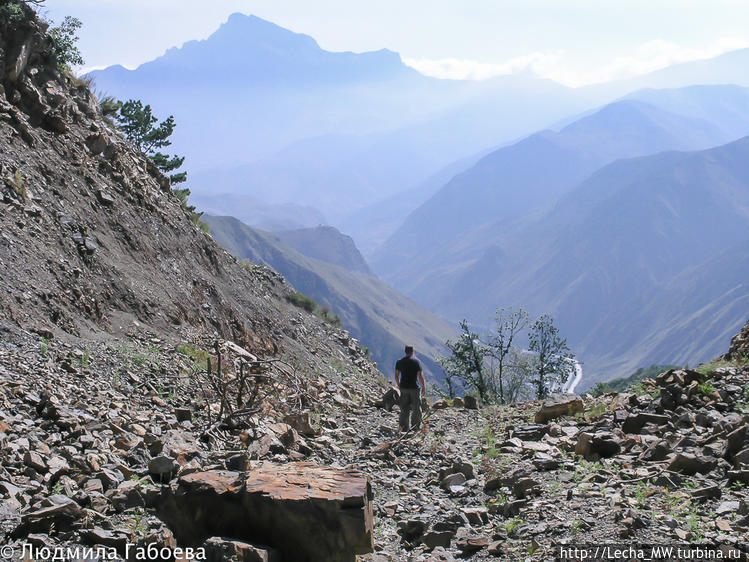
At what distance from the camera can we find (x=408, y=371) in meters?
12.4

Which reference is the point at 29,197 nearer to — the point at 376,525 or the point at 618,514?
the point at 376,525

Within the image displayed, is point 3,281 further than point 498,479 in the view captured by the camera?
Yes

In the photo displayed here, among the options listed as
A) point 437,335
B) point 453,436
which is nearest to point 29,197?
point 453,436

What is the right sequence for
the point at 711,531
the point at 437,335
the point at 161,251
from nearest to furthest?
the point at 711,531
the point at 161,251
the point at 437,335

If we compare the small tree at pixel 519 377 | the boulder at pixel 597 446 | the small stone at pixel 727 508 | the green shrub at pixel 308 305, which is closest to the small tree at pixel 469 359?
the small tree at pixel 519 377

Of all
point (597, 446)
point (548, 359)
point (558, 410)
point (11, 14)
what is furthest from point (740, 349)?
point (11, 14)

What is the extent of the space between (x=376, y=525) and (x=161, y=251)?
14.4 m

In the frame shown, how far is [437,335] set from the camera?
173 meters

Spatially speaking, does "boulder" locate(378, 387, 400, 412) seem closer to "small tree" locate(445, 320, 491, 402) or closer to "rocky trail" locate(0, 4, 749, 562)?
"rocky trail" locate(0, 4, 749, 562)

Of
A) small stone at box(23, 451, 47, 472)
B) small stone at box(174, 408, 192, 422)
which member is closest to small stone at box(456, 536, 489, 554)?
small stone at box(23, 451, 47, 472)

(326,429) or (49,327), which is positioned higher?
(49,327)

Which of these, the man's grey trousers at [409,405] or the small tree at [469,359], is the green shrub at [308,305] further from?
the man's grey trousers at [409,405]

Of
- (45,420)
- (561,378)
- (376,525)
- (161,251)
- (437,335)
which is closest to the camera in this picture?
(376,525)

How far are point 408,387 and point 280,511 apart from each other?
22.8ft
